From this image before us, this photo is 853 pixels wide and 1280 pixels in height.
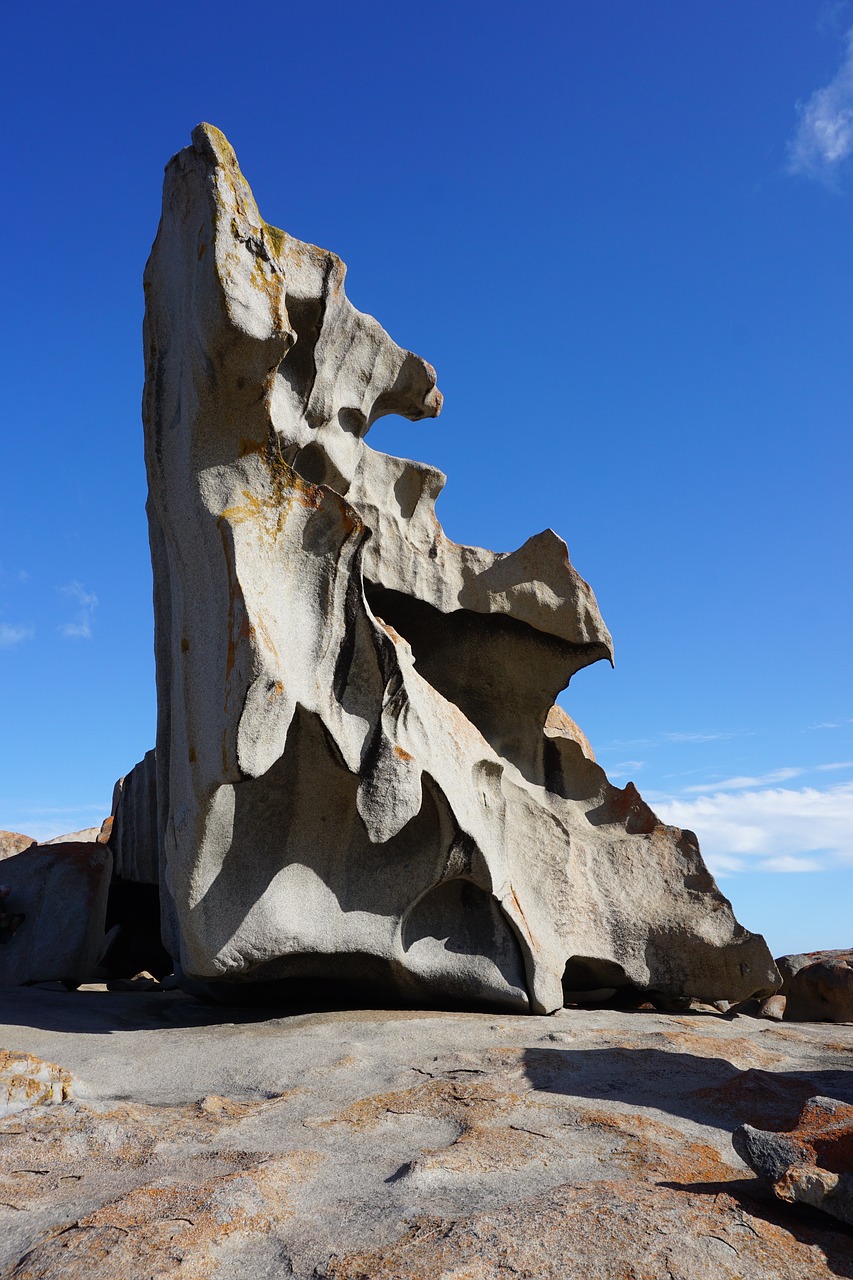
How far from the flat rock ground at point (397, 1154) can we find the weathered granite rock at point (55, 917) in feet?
5.69

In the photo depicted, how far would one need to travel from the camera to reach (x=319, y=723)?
16.0 ft

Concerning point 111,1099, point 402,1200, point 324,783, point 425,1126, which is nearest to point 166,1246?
point 402,1200

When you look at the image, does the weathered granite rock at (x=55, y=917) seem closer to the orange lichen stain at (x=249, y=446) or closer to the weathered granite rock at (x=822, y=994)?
the orange lichen stain at (x=249, y=446)

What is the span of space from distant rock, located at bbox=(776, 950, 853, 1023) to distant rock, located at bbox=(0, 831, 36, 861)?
22.6 feet

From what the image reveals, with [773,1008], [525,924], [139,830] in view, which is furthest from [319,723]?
[773,1008]

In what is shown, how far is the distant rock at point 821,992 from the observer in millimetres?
6609

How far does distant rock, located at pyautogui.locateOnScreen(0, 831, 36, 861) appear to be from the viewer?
377 inches

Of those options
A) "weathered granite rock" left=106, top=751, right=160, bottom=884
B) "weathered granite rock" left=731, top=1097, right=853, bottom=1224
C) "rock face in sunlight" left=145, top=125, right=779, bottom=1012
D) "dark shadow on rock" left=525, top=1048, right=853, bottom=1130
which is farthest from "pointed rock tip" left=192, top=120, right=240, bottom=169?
"weathered granite rock" left=731, top=1097, right=853, bottom=1224

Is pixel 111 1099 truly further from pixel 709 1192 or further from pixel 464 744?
pixel 464 744

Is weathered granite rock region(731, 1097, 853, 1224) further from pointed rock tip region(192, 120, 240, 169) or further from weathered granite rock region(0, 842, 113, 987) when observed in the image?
weathered granite rock region(0, 842, 113, 987)

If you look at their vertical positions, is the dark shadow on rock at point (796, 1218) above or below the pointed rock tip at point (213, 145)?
below

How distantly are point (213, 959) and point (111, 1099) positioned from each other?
144cm

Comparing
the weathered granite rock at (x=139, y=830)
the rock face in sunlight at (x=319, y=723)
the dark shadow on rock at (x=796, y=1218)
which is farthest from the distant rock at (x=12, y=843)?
the dark shadow on rock at (x=796, y=1218)

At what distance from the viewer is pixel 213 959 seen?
15.1 feet
